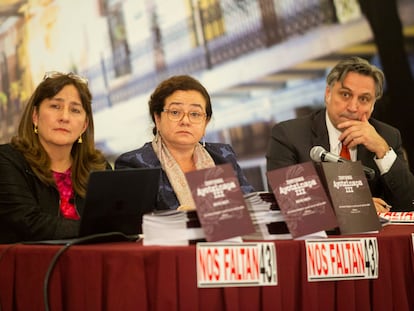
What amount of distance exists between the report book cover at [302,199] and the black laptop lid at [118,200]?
1.11ft

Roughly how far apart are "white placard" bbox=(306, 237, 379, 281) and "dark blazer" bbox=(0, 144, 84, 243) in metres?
0.70

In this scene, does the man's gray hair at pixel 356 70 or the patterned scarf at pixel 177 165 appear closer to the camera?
the patterned scarf at pixel 177 165

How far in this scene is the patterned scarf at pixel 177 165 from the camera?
7.45 ft

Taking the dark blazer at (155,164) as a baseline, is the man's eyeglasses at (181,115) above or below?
above

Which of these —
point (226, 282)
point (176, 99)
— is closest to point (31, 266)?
point (226, 282)

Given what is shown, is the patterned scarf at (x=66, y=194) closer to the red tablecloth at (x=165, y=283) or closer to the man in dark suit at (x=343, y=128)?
the red tablecloth at (x=165, y=283)

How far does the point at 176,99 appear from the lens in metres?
2.44

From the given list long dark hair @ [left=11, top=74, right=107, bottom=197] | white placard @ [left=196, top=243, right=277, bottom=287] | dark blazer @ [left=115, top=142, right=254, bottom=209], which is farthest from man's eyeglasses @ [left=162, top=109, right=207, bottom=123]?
white placard @ [left=196, top=243, right=277, bottom=287]

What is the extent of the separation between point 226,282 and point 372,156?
1.44 m

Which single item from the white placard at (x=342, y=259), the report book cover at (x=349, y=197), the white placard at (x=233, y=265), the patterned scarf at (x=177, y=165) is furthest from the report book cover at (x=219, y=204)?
the patterned scarf at (x=177, y=165)

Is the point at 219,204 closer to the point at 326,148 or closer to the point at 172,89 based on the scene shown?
the point at 172,89

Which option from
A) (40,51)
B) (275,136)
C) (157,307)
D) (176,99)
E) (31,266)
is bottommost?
(157,307)

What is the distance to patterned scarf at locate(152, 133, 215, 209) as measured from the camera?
7.45ft

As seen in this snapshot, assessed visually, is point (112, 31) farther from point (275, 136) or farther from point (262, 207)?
point (262, 207)
